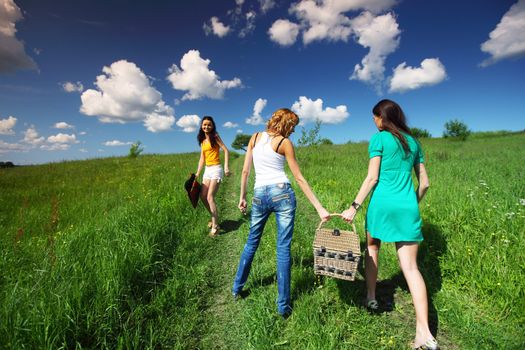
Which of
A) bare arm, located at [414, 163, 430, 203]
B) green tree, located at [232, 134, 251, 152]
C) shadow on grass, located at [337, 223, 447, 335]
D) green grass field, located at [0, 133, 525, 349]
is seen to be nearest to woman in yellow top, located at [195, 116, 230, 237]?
green grass field, located at [0, 133, 525, 349]

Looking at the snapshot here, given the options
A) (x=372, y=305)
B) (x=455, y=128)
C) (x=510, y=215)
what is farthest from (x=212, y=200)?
(x=455, y=128)

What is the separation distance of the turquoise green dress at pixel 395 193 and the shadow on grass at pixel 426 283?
3.45 ft

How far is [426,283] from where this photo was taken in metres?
3.41

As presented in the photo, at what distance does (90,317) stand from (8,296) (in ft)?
2.39

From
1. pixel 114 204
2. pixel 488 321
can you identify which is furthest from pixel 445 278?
pixel 114 204

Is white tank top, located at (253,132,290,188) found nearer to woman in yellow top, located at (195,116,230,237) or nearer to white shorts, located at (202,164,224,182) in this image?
woman in yellow top, located at (195,116,230,237)

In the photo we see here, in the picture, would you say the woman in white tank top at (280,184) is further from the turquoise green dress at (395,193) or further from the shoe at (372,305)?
the shoe at (372,305)

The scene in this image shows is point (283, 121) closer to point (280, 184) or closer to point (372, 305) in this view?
point (280, 184)

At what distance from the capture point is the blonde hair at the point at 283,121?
2754mm

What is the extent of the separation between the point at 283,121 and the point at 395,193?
139cm

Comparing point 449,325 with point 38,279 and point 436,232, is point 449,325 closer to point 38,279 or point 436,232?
point 436,232

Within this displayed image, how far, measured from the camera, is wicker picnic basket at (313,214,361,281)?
2.55m

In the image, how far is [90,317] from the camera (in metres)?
2.42

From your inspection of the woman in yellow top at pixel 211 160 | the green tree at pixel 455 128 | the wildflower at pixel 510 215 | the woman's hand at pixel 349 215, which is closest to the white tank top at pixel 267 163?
the woman's hand at pixel 349 215
